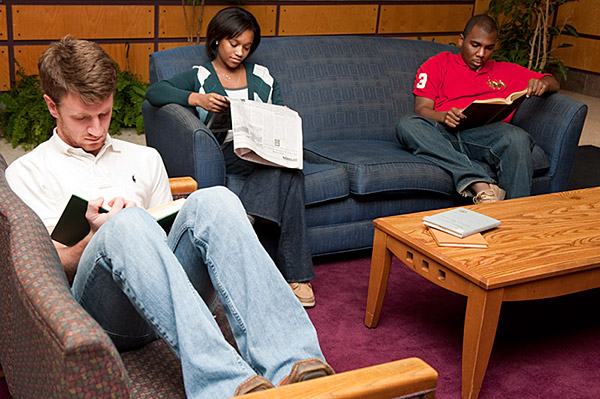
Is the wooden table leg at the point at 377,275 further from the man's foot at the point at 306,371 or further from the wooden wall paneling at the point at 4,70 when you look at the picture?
the wooden wall paneling at the point at 4,70

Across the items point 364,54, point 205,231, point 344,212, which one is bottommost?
point 344,212

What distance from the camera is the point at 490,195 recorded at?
117 inches

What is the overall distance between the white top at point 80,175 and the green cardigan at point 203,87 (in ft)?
3.10

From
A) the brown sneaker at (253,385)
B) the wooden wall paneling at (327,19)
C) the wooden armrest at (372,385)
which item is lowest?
the brown sneaker at (253,385)

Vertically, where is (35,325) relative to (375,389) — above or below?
above

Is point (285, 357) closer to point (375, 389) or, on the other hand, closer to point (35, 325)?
point (375, 389)

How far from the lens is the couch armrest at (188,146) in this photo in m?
2.56

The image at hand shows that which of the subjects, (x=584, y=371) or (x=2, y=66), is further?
(x=2, y=66)

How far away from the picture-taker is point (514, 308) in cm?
269

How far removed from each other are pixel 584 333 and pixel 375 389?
5.40 feet

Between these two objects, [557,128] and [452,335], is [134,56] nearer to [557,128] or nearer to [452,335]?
[557,128]

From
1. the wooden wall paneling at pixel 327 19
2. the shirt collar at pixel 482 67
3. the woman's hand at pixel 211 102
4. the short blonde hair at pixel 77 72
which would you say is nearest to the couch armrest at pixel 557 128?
the shirt collar at pixel 482 67

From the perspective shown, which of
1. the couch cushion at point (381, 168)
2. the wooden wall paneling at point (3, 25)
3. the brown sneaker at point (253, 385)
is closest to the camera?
the brown sneaker at point (253, 385)

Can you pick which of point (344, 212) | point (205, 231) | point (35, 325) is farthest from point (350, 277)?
point (35, 325)
